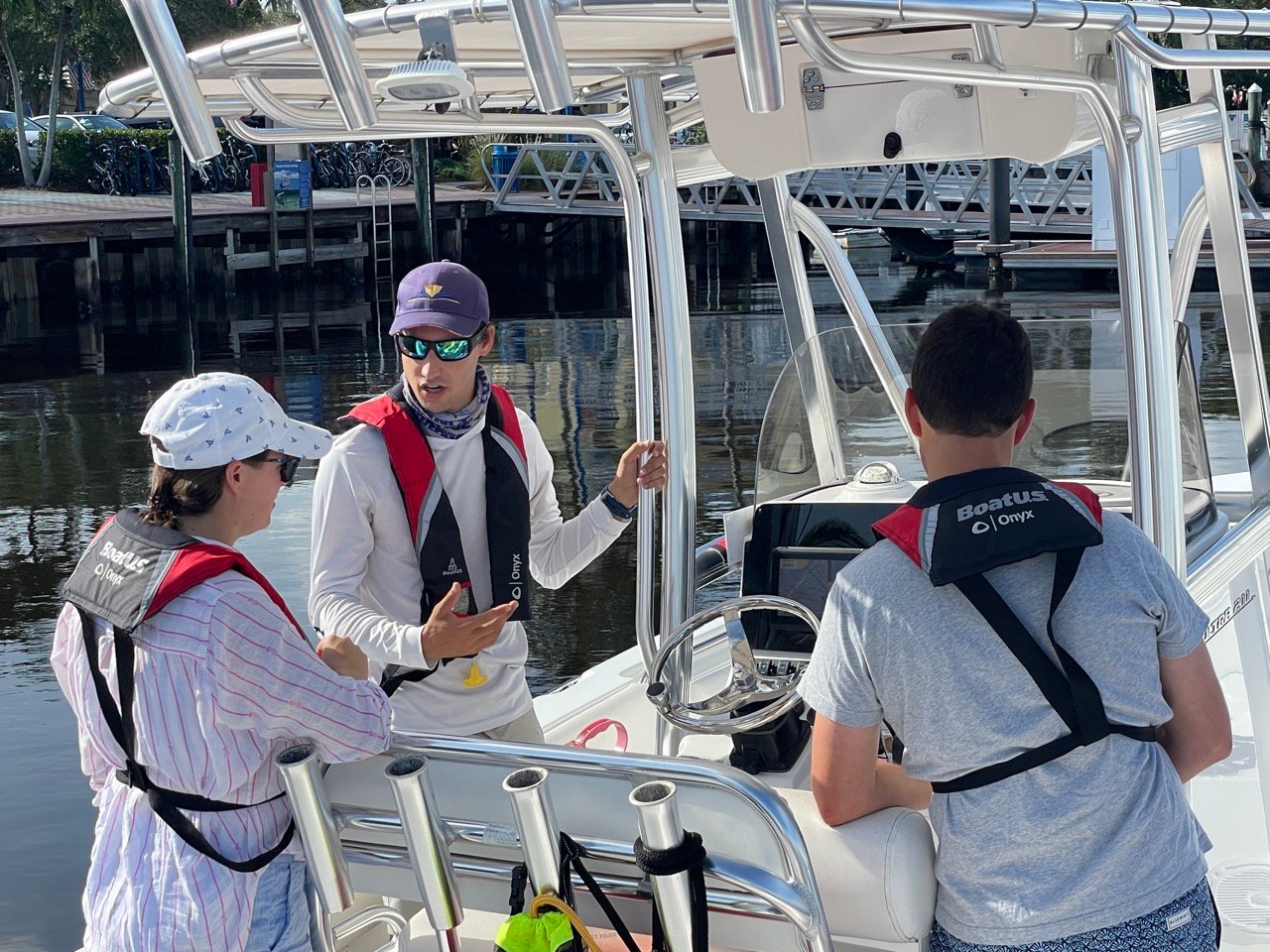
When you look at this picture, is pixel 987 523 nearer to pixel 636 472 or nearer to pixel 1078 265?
pixel 636 472

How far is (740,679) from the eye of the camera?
128 inches

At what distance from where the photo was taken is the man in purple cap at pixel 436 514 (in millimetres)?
3000

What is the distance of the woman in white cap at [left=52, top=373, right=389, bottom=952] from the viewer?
2146mm

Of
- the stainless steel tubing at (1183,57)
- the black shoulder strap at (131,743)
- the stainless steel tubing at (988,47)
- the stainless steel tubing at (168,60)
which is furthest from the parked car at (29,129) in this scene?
the black shoulder strap at (131,743)

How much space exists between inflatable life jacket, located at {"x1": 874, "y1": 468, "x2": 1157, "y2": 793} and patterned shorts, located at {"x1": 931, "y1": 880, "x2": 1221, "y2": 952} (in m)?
0.23

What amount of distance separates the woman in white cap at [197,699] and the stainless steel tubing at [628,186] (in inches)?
46.3

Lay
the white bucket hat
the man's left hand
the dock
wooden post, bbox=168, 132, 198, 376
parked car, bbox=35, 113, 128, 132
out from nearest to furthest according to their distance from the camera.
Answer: the white bucket hat → the man's left hand → the dock → wooden post, bbox=168, 132, 198, 376 → parked car, bbox=35, 113, 128, 132

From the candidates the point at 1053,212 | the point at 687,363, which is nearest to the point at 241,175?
the point at 1053,212

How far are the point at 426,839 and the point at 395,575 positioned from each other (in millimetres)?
937

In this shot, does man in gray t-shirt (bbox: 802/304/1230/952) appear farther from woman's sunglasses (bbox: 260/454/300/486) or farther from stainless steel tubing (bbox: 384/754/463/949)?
woman's sunglasses (bbox: 260/454/300/486)

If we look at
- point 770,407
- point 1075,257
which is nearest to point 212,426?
point 770,407

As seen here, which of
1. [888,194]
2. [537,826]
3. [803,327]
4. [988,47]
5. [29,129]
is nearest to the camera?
[537,826]

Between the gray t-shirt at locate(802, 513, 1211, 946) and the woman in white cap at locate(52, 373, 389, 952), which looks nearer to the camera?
the gray t-shirt at locate(802, 513, 1211, 946)

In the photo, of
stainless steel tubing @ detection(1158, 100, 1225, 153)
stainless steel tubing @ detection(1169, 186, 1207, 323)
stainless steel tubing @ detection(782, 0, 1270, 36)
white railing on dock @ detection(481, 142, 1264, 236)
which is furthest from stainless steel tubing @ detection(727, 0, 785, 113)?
white railing on dock @ detection(481, 142, 1264, 236)
